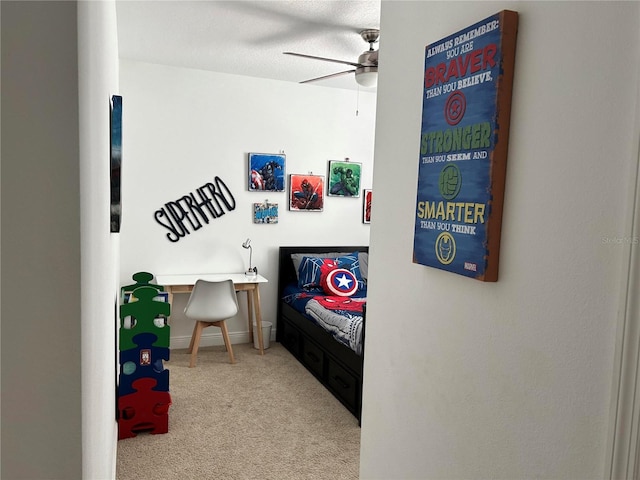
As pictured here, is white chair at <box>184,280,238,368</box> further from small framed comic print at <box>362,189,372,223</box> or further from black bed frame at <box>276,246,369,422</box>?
small framed comic print at <box>362,189,372,223</box>

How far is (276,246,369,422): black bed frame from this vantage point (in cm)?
325

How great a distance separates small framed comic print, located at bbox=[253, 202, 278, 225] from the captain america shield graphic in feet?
2.55

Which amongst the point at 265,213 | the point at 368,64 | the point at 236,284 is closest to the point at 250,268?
the point at 236,284

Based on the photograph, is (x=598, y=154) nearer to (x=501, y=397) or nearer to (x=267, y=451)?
(x=501, y=397)

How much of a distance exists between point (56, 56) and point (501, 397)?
1.14 metres

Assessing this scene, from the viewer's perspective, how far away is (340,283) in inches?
176

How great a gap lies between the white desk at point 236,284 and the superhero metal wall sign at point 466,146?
3068 mm

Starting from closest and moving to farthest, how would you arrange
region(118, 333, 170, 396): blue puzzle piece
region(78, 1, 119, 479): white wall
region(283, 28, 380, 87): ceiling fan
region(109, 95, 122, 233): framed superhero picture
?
region(78, 1, 119, 479): white wall, region(109, 95, 122, 233): framed superhero picture, region(118, 333, 170, 396): blue puzzle piece, region(283, 28, 380, 87): ceiling fan

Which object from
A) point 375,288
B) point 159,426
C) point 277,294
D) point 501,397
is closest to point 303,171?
point 277,294

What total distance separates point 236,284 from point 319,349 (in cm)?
98

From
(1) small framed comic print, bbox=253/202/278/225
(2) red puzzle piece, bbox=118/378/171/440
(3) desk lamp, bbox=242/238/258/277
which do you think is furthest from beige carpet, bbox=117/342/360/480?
(1) small framed comic print, bbox=253/202/278/225

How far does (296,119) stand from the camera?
4.76 meters

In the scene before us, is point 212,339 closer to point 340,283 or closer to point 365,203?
point 340,283

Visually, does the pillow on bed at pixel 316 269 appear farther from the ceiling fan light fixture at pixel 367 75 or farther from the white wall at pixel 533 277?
the white wall at pixel 533 277
